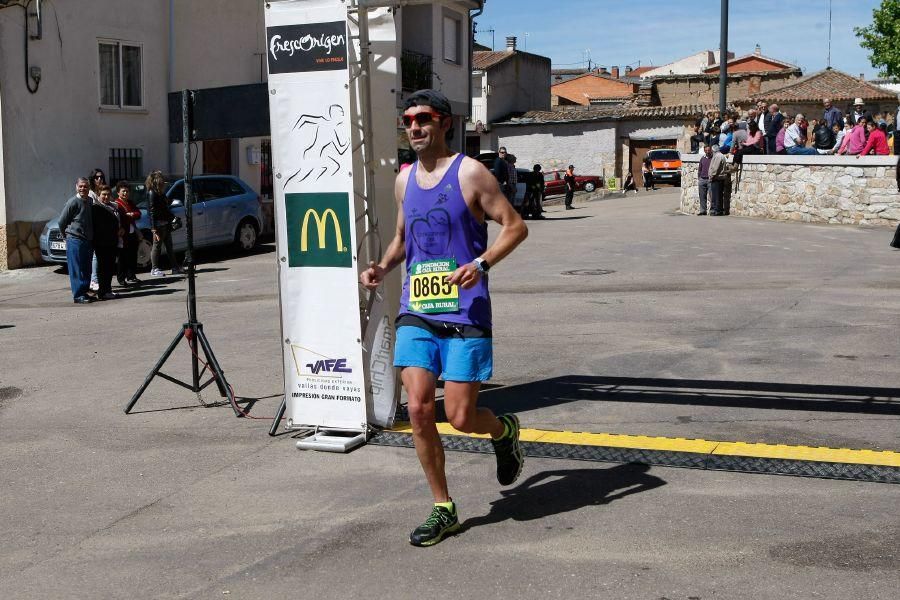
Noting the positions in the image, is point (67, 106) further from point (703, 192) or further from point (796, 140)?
point (796, 140)

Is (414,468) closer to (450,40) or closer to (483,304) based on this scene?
(483,304)

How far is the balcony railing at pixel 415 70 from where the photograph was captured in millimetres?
36375

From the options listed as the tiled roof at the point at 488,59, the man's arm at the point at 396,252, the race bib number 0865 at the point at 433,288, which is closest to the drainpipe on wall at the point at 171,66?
the man's arm at the point at 396,252

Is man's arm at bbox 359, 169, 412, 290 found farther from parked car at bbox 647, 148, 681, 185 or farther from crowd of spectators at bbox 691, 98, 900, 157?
parked car at bbox 647, 148, 681, 185

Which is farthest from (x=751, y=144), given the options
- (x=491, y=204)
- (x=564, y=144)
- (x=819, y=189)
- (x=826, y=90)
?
(x=826, y=90)

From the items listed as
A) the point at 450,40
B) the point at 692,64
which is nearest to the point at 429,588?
the point at 450,40

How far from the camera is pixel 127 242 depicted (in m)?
17.9

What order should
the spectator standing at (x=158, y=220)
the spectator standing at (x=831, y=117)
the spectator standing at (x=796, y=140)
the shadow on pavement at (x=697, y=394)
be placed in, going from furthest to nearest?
1. the spectator standing at (x=831, y=117)
2. the spectator standing at (x=796, y=140)
3. the spectator standing at (x=158, y=220)
4. the shadow on pavement at (x=697, y=394)

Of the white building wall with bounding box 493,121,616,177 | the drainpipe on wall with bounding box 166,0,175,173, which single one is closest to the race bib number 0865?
the drainpipe on wall with bounding box 166,0,175,173

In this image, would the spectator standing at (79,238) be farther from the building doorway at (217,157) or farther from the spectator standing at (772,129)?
the spectator standing at (772,129)

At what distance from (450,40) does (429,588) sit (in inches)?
1423

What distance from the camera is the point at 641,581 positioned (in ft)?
15.4

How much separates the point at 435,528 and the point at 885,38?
61.4 metres

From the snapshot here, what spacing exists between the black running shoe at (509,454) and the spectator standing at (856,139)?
20.0m
